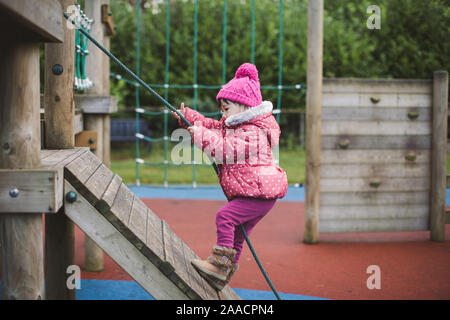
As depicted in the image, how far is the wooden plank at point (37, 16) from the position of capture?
1.82 metres

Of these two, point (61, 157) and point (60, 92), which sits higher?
point (60, 92)

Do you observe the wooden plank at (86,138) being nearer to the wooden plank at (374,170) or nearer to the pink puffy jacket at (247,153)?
the pink puffy jacket at (247,153)

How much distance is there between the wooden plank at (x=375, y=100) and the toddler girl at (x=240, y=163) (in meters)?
2.80

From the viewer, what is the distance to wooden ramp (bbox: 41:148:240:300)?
2.41m

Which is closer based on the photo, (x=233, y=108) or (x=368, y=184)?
(x=233, y=108)

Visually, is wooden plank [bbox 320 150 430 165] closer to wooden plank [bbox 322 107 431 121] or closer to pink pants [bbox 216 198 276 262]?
wooden plank [bbox 322 107 431 121]

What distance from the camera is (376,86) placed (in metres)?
5.70

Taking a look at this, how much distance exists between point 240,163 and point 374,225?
3306mm

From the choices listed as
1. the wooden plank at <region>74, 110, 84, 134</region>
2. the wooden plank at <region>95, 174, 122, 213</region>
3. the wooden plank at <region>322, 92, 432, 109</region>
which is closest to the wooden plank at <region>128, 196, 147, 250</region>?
the wooden plank at <region>95, 174, 122, 213</region>

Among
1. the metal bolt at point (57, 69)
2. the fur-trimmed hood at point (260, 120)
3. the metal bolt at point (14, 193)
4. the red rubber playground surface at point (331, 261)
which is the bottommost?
the red rubber playground surface at point (331, 261)

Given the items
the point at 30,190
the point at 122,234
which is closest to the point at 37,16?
the point at 30,190

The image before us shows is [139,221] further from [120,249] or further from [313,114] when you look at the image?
[313,114]

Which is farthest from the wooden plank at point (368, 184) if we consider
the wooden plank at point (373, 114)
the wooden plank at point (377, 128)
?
the wooden plank at point (373, 114)

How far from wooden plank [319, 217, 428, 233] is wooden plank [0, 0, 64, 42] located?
4016 mm
